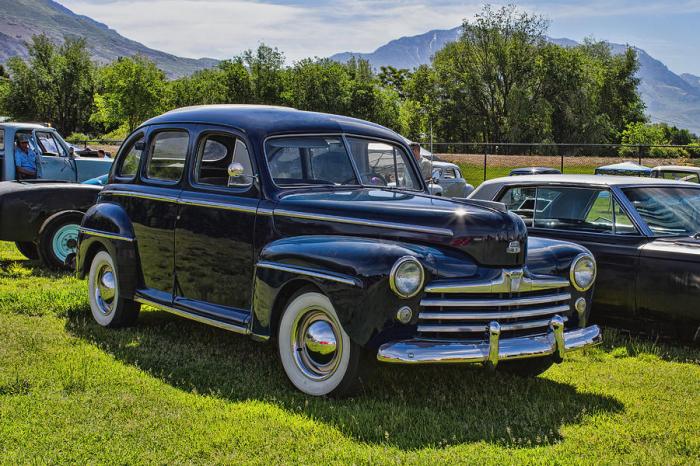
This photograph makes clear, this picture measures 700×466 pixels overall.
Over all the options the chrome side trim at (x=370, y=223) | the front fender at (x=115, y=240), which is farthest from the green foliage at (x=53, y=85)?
the chrome side trim at (x=370, y=223)

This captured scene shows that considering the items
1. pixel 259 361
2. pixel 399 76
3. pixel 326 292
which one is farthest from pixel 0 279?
pixel 399 76

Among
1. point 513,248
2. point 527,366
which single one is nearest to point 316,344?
point 513,248

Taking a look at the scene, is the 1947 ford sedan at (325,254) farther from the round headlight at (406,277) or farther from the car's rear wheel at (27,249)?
the car's rear wheel at (27,249)

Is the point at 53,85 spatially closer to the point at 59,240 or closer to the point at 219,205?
the point at 59,240

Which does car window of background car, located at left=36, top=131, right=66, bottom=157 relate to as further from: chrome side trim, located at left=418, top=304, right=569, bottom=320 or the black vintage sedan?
chrome side trim, located at left=418, top=304, right=569, bottom=320

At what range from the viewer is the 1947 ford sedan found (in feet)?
15.6

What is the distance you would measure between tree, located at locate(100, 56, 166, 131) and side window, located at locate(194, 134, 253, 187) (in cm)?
5900

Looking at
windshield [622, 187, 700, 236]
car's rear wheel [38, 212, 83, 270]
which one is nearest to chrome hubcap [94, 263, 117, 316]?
car's rear wheel [38, 212, 83, 270]

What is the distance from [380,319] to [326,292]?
40cm

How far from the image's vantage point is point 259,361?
19.8ft

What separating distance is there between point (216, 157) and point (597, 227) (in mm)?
3583

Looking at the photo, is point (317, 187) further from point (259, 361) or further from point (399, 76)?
point (399, 76)

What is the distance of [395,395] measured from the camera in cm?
518

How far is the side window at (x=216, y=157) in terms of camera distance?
20.4 feet
